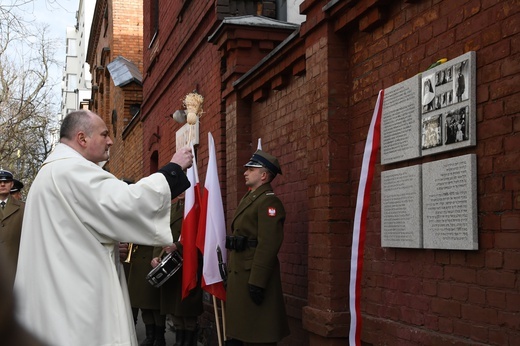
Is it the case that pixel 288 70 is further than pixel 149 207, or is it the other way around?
pixel 288 70

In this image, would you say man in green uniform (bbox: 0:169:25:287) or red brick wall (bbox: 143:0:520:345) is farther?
man in green uniform (bbox: 0:169:25:287)

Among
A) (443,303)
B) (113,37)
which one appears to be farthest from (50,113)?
(443,303)

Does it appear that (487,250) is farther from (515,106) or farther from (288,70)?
(288,70)

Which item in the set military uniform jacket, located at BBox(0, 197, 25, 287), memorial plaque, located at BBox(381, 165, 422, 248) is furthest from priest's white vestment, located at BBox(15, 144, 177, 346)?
military uniform jacket, located at BBox(0, 197, 25, 287)

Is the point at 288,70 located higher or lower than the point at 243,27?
lower

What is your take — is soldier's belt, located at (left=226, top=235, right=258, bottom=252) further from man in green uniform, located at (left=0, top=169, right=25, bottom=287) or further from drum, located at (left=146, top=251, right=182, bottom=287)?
drum, located at (left=146, top=251, right=182, bottom=287)

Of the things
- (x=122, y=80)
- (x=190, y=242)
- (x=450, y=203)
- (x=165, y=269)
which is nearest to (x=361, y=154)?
(x=450, y=203)

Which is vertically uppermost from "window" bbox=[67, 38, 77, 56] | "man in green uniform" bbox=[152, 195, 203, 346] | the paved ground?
"window" bbox=[67, 38, 77, 56]

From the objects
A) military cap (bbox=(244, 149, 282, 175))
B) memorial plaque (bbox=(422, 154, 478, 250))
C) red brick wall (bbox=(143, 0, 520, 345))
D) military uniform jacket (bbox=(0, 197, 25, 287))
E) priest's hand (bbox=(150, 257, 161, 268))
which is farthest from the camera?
priest's hand (bbox=(150, 257, 161, 268))

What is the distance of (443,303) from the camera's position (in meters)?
4.21

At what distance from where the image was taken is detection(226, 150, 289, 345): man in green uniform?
5910 mm

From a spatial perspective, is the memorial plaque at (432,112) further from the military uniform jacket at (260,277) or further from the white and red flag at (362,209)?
the military uniform jacket at (260,277)

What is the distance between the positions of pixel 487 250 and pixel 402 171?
0.97m

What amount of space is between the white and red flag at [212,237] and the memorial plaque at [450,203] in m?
3.05
